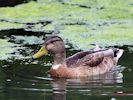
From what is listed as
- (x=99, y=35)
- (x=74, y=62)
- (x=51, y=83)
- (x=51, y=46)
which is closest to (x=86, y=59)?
(x=74, y=62)

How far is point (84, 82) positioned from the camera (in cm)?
891

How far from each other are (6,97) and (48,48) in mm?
1747

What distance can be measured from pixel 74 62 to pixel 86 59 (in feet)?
0.65

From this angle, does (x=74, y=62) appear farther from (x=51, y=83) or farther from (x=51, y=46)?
(x=51, y=83)

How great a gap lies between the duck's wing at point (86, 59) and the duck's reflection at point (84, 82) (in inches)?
10.2

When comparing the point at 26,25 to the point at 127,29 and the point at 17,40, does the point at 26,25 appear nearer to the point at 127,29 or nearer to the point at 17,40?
the point at 17,40

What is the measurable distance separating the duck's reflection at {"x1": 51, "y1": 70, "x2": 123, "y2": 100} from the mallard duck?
17 cm

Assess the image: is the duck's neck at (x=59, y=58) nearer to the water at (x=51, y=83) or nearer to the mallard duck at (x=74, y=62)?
the mallard duck at (x=74, y=62)

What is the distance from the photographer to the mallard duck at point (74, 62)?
9.33m

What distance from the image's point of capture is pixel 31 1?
15.4 m

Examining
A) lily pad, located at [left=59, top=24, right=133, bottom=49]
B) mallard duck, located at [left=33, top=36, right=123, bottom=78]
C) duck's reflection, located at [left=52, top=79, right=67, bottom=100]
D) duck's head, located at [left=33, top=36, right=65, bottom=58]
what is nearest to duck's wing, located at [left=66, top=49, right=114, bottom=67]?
mallard duck, located at [left=33, top=36, right=123, bottom=78]

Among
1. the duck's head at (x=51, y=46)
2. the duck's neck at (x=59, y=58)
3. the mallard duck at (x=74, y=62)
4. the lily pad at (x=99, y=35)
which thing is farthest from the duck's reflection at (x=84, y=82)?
the lily pad at (x=99, y=35)

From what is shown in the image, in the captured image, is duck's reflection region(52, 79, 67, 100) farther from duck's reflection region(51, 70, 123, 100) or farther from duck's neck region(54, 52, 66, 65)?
duck's neck region(54, 52, 66, 65)

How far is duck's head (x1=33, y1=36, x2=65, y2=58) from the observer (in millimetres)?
9477
